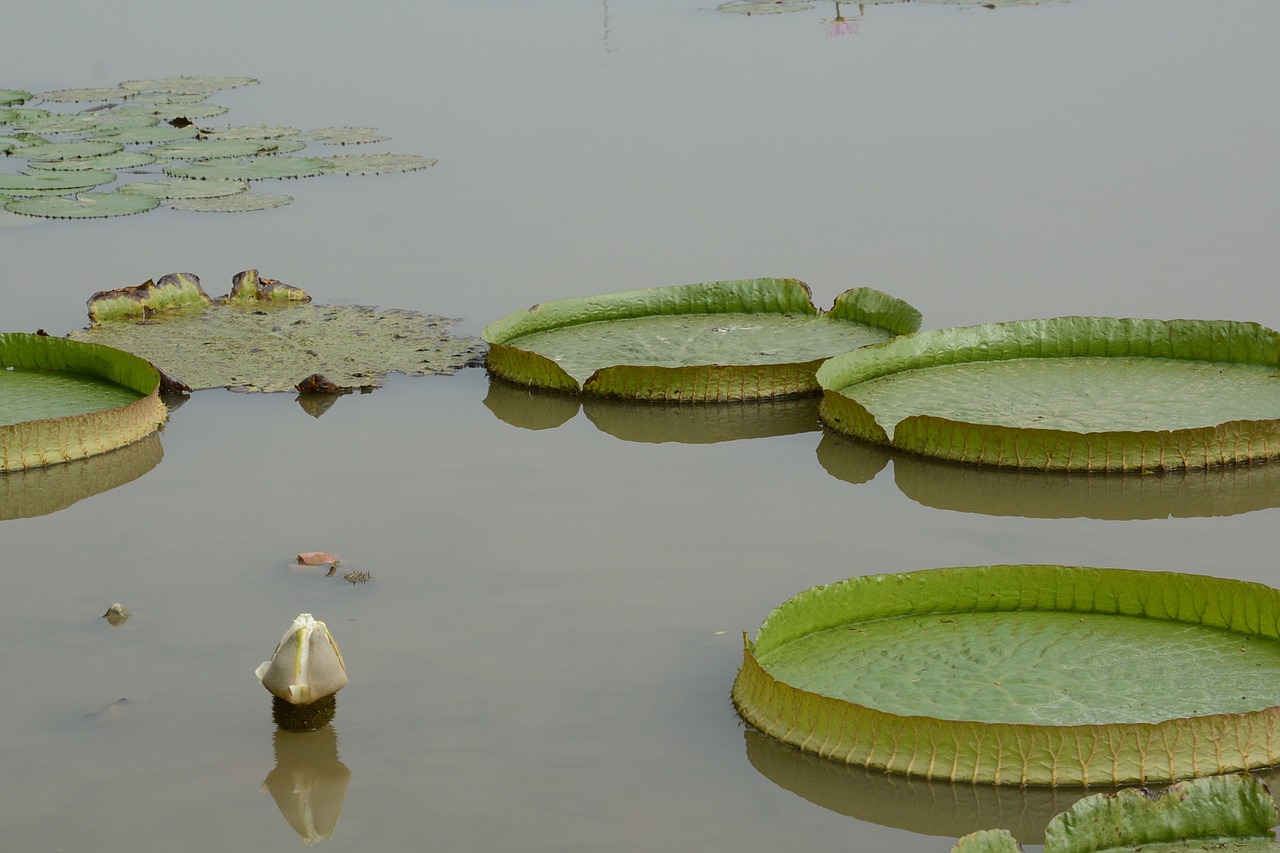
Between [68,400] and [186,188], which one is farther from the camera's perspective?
[186,188]

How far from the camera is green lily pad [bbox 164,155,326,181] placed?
10.9m

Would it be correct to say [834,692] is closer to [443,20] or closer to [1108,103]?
[1108,103]

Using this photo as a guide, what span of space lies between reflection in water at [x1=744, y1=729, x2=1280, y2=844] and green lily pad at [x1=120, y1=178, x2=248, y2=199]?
299 inches

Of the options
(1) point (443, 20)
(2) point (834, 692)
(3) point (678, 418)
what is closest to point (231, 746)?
(2) point (834, 692)

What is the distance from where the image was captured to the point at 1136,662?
158 inches

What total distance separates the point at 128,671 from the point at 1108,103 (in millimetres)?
10833

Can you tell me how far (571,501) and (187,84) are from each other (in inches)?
427

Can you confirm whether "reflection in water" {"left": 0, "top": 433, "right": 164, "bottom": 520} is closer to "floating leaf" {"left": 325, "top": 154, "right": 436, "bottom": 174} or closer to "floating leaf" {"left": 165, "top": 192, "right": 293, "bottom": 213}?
"floating leaf" {"left": 165, "top": 192, "right": 293, "bottom": 213}

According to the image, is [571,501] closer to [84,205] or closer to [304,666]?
[304,666]

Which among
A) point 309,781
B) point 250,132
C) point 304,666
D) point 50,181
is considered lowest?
point 309,781

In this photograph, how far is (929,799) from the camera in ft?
12.1

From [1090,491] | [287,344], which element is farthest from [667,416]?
[287,344]

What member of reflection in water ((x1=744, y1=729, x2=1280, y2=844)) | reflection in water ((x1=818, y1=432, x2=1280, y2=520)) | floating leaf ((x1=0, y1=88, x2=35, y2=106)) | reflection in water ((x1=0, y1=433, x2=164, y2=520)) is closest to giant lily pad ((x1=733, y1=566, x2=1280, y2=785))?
reflection in water ((x1=744, y1=729, x2=1280, y2=844))

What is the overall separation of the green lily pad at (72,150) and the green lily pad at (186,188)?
3.48ft
